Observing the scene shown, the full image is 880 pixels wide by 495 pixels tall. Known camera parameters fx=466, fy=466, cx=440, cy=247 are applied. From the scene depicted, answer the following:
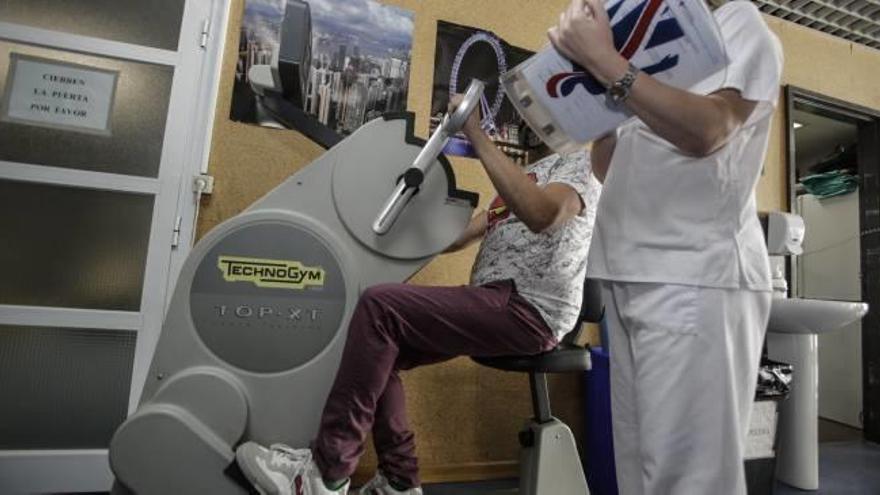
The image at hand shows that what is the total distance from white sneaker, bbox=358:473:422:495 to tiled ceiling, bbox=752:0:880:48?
2890 millimetres

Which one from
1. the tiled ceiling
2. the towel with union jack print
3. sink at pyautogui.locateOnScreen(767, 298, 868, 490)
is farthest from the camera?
the tiled ceiling

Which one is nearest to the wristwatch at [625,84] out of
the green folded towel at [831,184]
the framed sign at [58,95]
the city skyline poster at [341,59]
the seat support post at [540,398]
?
the seat support post at [540,398]

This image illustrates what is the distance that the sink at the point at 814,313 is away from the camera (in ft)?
6.05

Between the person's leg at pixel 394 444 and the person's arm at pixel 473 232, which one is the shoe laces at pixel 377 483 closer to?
the person's leg at pixel 394 444

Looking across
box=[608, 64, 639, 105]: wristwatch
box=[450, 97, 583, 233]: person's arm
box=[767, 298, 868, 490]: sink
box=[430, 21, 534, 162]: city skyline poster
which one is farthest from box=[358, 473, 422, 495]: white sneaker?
box=[767, 298, 868, 490]: sink

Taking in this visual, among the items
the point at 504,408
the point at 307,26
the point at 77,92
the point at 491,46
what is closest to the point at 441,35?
the point at 491,46

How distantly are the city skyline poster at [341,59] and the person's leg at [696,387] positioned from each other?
48.8 inches

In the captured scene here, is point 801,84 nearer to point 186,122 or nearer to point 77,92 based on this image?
point 186,122

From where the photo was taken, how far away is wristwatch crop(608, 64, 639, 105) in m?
0.69

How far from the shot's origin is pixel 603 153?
99 cm

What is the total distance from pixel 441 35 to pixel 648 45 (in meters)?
1.43

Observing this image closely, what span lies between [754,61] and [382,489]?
124cm

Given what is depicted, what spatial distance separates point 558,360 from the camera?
1.23 m

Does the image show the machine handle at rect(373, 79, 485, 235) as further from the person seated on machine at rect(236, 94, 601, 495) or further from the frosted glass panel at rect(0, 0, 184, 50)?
the frosted glass panel at rect(0, 0, 184, 50)
